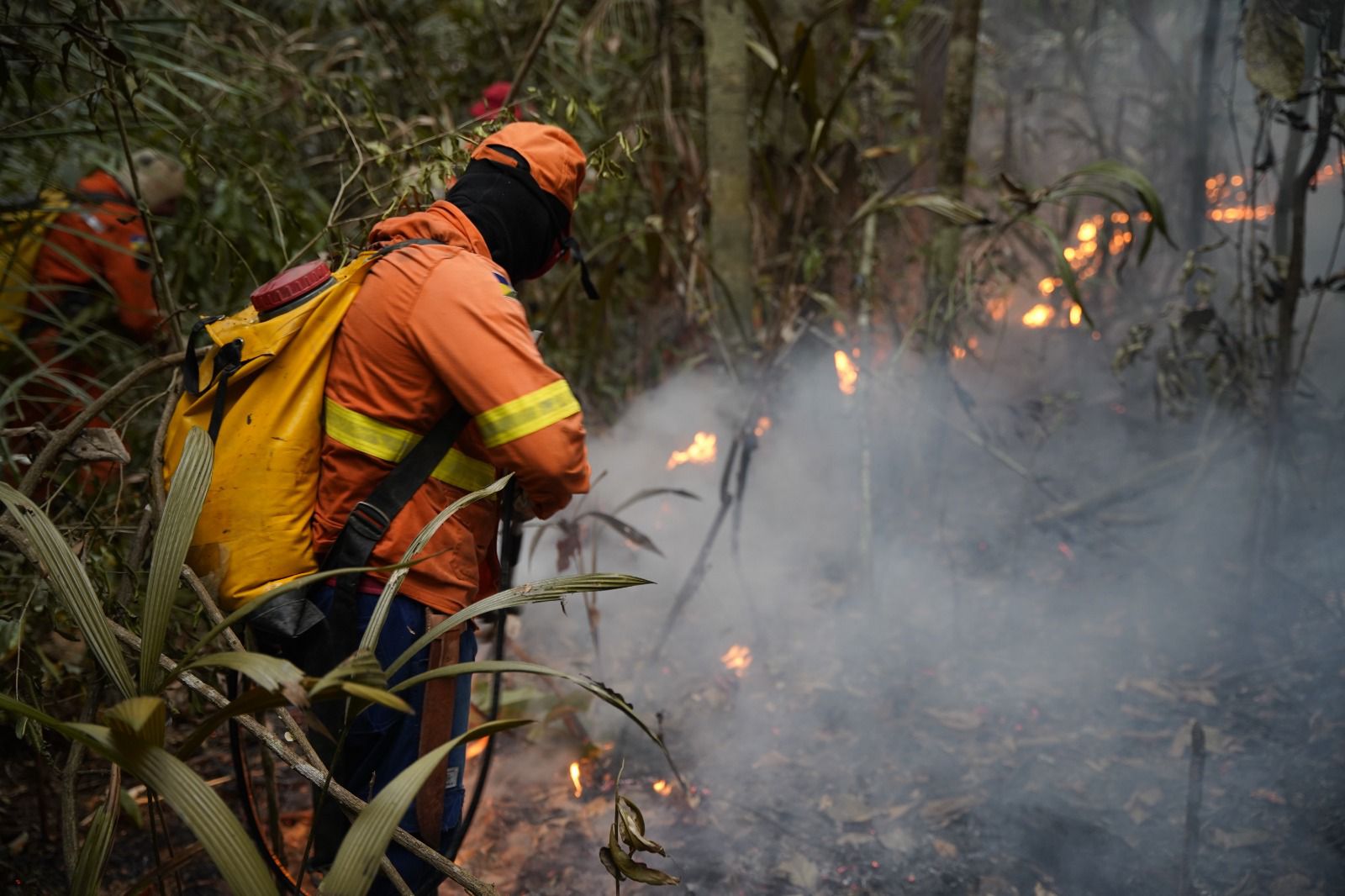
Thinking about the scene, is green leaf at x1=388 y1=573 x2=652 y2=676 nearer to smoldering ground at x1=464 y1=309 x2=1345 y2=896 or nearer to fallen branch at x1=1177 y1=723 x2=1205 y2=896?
smoldering ground at x1=464 y1=309 x2=1345 y2=896

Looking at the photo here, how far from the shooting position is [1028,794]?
2.88 m

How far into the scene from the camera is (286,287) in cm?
195

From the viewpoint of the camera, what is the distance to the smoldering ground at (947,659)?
2.68 meters

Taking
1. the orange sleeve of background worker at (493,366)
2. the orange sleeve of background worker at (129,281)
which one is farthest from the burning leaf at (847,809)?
the orange sleeve of background worker at (129,281)

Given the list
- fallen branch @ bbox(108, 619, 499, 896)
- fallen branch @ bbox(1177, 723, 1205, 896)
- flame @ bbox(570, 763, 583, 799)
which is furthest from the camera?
flame @ bbox(570, 763, 583, 799)

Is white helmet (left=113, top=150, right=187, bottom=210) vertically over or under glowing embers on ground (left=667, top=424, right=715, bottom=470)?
over

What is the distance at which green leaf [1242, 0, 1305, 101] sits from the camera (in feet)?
9.42

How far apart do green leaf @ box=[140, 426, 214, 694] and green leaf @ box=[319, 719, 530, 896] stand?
42 centimetres

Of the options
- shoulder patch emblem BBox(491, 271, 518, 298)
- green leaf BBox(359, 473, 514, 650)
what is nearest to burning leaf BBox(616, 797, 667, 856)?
green leaf BBox(359, 473, 514, 650)

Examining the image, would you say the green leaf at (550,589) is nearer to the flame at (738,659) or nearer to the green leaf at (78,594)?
the green leaf at (78,594)

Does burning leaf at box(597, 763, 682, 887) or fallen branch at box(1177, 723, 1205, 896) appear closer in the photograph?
burning leaf at box(597, 763, 682, 887)

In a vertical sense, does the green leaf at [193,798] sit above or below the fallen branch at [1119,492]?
above

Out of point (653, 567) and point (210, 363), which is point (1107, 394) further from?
point (210, 363)

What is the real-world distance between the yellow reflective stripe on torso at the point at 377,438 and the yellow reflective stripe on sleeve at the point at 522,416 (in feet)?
0.49
